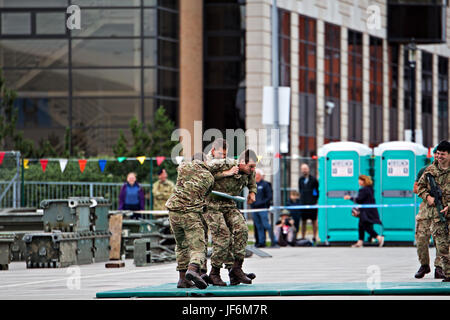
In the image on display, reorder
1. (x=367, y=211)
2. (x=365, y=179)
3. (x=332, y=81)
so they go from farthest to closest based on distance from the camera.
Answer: (x=332, y=81), (x=367, y=211), (x=365, y=179)

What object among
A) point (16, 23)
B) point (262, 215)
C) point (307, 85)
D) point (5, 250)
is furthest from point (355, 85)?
point (5, 250)

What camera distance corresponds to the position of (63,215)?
19.6m

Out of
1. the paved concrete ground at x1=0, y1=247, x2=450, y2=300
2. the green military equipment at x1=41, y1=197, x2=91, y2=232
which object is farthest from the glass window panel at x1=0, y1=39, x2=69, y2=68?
the green military equipment at x1=41, y1=197, x2=91, y2=232

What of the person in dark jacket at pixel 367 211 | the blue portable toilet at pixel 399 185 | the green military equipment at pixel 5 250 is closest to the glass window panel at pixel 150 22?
the blue portable toilet at pixel 399 185

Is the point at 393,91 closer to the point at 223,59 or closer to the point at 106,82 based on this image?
the point at 223,59

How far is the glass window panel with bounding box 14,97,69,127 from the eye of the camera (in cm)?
4100

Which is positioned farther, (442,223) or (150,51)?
(150,51)

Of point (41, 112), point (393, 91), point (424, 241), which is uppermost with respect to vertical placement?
point (393, 91)

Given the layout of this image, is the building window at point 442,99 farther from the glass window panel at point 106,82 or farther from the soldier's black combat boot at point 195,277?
the soldier's black combat boot at point 195,277

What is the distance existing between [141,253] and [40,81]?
23275 mm

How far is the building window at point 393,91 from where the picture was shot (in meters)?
52.9

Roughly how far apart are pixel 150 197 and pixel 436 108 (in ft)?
111
